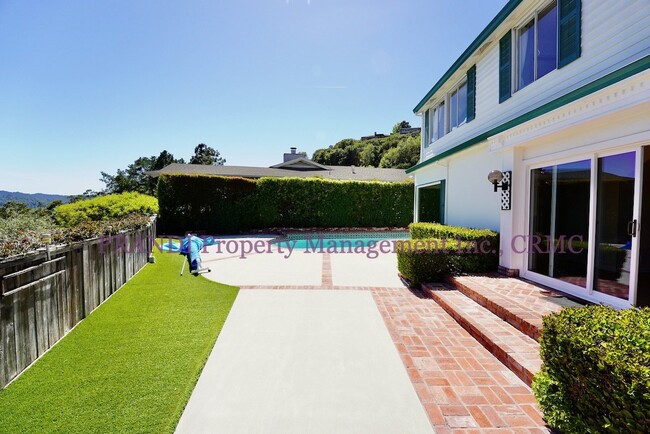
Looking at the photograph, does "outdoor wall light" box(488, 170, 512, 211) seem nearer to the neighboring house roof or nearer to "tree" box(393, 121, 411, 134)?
the neighboring house roof

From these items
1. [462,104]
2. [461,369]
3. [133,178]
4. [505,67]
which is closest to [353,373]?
[461,369]

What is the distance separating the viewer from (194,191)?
17.5 meters

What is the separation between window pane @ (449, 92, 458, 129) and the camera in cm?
1135

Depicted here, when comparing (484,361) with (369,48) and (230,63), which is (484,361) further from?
(230,63)

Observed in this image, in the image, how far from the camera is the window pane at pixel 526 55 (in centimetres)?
728

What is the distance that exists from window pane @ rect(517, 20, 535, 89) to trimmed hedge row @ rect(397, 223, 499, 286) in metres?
3.83

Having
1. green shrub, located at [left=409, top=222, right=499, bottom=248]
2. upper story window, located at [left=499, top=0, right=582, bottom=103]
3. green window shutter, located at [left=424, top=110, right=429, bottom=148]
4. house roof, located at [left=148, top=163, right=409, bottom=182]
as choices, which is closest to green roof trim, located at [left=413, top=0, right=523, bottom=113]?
upper story window, located at [left=499, top=0, right=582, bottom=103]

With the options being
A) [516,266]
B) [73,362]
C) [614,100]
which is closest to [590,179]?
[614,100]

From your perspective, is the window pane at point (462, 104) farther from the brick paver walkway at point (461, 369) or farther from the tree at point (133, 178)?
the tree at point (133, 178)

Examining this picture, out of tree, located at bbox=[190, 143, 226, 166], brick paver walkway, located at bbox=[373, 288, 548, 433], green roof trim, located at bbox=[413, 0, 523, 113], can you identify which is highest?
tree, located at bbox=[190, 143, 226, 166]

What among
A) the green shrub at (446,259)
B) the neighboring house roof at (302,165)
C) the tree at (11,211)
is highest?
the neighboring house roof at (302,165)

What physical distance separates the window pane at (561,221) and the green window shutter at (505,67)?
292 centimetres

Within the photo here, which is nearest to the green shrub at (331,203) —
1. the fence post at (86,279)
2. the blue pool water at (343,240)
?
the blue pool water at (343,240)

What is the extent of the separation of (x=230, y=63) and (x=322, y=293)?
11.4 m
